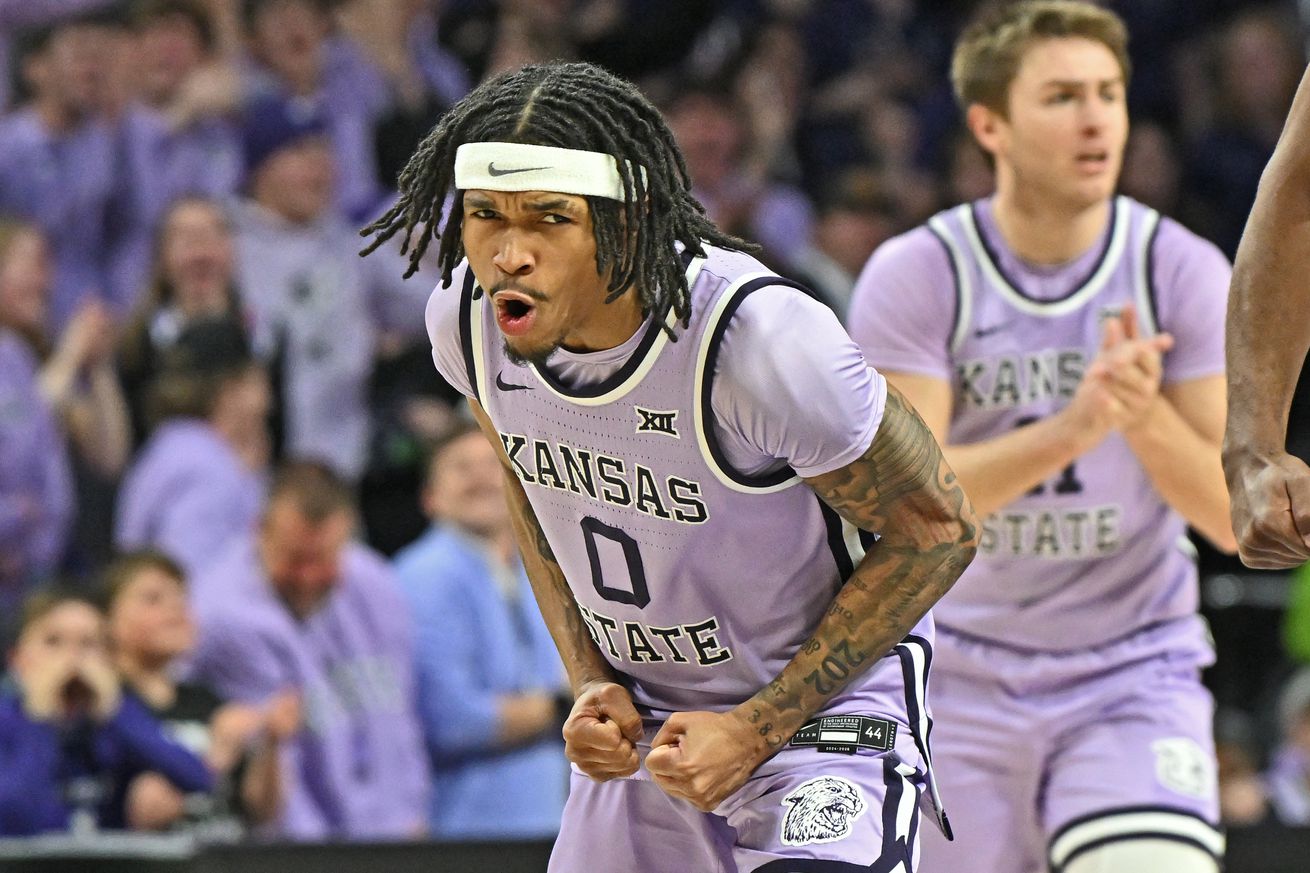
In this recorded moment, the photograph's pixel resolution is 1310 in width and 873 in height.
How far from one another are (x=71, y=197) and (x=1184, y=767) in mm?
5523

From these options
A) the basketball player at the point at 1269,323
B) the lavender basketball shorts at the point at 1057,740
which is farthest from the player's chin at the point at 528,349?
the lavender basketball shorts at the point at 1057,740

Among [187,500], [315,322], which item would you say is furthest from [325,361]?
[187,500]

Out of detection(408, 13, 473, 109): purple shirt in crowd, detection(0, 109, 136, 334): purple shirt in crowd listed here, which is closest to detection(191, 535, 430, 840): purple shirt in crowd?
detection(0, 109, 136, 334): purple shirt in crowd

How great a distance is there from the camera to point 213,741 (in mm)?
6309

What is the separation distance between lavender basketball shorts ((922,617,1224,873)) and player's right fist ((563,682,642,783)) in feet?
3.49

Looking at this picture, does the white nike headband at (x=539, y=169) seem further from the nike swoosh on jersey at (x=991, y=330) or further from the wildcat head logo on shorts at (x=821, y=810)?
the nike swoosh on jersey at (x=991, y=330)

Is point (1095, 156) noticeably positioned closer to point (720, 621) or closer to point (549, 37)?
point (720, 621)

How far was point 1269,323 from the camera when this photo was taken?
2.80m

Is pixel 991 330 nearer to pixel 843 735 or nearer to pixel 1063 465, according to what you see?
pixel 1063 465

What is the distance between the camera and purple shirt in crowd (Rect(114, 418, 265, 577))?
7.15m

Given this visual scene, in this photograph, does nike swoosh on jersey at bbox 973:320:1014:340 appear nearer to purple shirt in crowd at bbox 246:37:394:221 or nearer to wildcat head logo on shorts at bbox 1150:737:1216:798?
wildcat head logo on shorts at bbox 1150:737:1216:798

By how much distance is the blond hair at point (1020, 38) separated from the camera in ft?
14.7

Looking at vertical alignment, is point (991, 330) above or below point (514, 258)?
below

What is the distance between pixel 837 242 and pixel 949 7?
7.54ft
